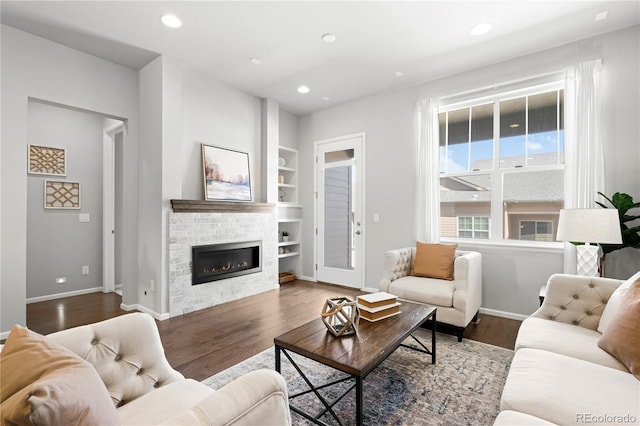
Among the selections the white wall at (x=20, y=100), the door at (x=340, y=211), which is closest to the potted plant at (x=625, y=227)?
the door at (x=340, y=211)

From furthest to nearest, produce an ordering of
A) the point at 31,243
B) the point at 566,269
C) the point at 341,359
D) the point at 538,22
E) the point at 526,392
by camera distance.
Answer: the point at 31,243 < the point at 566,269 < the point at 538,22 < the point at 341,359 < the point at 526,392

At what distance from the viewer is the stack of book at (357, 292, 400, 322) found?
6.84 feet

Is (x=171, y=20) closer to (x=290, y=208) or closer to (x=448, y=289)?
(x=290, y=208)

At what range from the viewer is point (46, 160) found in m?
4.17

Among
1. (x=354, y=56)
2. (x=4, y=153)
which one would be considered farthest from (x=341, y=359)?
(x=4, y=153)

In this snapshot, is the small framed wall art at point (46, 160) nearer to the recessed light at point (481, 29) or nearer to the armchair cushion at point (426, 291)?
the armchair cushion at point (426, 291)

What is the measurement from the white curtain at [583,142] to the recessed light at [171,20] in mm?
3876

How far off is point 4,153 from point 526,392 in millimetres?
4301

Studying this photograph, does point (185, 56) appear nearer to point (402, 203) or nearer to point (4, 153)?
point (4, 153)

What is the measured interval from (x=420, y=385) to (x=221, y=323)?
2.13 m

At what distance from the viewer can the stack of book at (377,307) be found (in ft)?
6.84

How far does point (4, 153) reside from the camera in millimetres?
2844

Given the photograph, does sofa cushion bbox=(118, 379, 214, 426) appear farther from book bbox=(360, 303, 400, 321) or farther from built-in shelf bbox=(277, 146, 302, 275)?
built-in shelf bbox=(277, 146, 302, 275)

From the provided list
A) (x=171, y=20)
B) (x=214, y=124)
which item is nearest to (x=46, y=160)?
(x=214, y=124)
